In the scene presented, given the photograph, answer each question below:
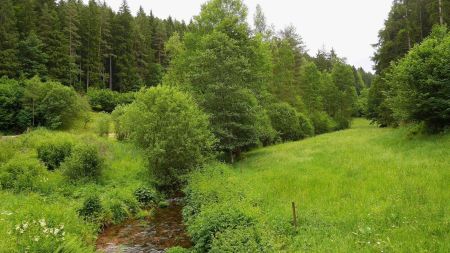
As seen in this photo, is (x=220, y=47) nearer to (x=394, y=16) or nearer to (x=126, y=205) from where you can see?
(x=126, y=205)

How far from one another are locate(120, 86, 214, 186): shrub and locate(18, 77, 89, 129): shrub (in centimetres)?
2218

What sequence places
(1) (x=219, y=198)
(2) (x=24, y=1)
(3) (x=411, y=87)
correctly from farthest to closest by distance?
(2) (x=24, y=1) < (3) (x=411, y=87) < (1) (x=219, y=198)

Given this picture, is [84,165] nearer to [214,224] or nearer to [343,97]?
[214,224]

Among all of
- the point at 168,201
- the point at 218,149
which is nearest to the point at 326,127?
the point at 218,149

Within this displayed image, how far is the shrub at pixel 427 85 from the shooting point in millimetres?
22047

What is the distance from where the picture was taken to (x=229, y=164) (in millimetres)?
27484

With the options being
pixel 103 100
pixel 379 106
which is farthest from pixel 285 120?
pixel 103 100

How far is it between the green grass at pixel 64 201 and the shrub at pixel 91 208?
0.26 meters

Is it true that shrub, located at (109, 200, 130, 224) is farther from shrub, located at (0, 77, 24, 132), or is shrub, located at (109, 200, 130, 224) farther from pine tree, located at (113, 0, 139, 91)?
pine tree, located at (113, 0, 139, 91)

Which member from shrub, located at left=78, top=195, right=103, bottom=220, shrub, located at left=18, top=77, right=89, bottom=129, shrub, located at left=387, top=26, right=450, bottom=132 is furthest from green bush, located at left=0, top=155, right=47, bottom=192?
shrub, located at left=387, top=26, right=450, bottom=132

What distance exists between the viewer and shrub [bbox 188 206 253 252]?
11875 millimetres

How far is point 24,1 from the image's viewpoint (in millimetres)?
62688

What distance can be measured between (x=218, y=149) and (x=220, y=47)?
27.6ft

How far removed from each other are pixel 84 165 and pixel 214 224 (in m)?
13.3
